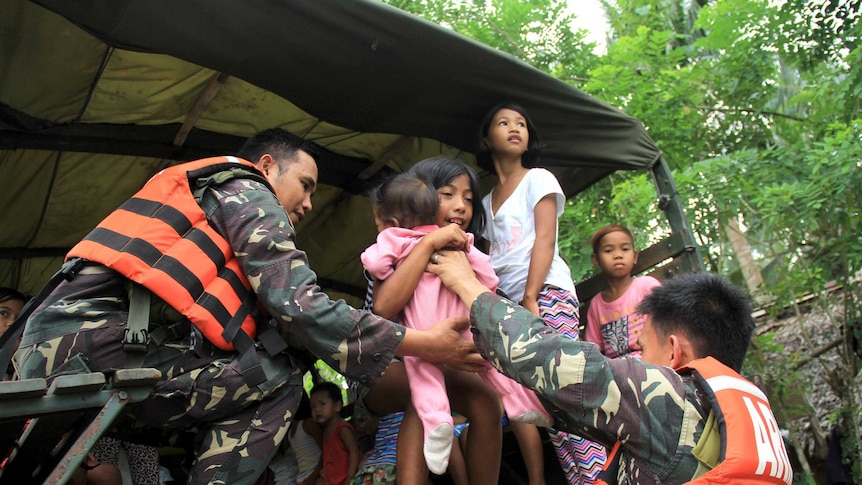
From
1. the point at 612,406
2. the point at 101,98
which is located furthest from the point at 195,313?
the point at 101,98

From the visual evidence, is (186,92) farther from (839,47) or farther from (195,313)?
(839,47)

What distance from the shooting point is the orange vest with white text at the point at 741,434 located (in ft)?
5.31

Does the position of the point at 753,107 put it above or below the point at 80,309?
above

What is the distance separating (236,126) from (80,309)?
1.88m

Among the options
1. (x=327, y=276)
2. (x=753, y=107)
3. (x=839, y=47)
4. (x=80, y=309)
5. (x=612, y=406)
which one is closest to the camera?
(x=612, y=406)

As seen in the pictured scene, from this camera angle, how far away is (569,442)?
9.97 ft

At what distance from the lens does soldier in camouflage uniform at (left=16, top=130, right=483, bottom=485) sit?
6.54 feet

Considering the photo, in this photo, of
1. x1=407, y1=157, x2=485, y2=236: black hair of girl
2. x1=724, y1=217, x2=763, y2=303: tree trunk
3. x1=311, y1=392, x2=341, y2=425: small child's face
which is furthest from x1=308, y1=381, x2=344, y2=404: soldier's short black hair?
x1=724, y1=217, x2=763, y2=303: tree trunk

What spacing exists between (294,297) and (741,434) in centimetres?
129

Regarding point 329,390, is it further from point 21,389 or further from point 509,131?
point 21,389

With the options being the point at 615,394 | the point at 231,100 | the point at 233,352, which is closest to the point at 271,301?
the point at 233,352

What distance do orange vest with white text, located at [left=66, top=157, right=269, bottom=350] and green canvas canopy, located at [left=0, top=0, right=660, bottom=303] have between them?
0.68m

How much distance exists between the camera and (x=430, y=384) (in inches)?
98.0

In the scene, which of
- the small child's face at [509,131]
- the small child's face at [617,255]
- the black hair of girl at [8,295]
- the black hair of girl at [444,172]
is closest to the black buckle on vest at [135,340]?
the black hair of girl at [444,172]
